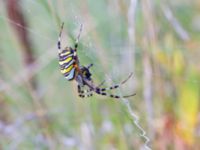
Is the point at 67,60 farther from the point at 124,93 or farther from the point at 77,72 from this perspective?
the point at 124,93

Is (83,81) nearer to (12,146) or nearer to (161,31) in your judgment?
(12,146)

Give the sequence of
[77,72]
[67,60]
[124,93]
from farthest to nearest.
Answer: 1. [124,93]
2. [77,72]
3. [67,60]

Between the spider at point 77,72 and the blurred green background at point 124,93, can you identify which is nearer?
the spider at point 77,72

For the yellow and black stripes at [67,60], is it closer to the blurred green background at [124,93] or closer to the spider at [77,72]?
the spider at [77,72]

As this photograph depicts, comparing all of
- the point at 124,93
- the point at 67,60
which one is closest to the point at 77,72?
the point at 67,60

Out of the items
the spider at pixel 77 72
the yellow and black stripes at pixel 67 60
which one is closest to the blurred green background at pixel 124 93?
the spider at pixel 77 72

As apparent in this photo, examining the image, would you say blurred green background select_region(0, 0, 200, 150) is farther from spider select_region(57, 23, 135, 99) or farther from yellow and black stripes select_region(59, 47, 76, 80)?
yellow and black stripes select_region(59, 47, 76, 80)

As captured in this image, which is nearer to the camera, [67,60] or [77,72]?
[67,60]

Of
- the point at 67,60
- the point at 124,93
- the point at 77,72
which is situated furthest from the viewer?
the point at 124,93

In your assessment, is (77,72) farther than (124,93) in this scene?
No

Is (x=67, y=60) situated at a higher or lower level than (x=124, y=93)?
higher
